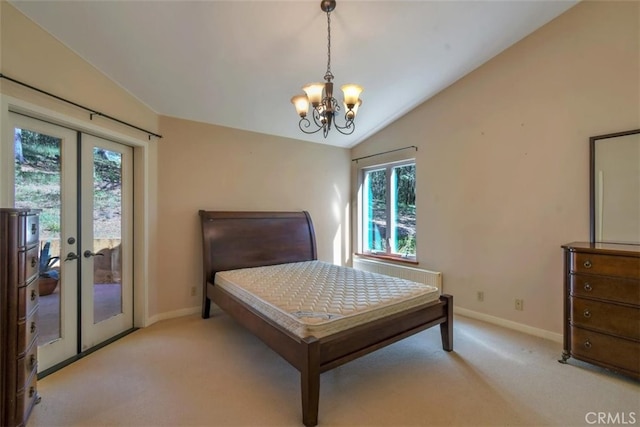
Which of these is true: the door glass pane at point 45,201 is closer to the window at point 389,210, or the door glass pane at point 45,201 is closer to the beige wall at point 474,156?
the beige wall at point 474,156

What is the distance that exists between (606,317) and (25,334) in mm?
4070

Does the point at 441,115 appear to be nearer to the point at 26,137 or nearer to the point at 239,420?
the point at 239,420

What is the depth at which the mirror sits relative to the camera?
8.04 feet

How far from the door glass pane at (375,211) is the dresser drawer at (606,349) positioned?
2.67 metres

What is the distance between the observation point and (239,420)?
1.81 m

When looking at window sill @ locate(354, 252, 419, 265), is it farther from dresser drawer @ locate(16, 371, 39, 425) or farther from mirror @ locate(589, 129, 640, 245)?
dresser drawer @ locate(16, 371, 39, 425)

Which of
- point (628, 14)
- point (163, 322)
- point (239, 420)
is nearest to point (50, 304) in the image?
point (163, 322)

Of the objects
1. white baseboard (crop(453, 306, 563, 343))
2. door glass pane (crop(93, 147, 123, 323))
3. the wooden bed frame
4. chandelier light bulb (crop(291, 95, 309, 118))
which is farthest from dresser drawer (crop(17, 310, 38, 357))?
white baseboard (crop(453, 306, 563, 343))

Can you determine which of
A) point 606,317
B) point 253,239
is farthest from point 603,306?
point 253,239

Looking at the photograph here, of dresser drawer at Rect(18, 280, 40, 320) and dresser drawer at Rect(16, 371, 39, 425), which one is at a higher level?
dresser drawer at Rect(18, 280, 40, 320)

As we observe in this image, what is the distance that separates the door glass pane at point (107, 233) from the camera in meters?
2.78

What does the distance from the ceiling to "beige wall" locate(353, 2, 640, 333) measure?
0.30 m

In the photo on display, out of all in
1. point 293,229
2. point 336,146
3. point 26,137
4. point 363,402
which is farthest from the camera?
point 336,146

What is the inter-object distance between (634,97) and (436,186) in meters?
1.94
